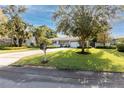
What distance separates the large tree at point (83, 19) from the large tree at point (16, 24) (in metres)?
0.76

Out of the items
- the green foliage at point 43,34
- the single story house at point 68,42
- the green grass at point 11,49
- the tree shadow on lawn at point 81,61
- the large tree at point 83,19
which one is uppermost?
the large tree at point 83,19

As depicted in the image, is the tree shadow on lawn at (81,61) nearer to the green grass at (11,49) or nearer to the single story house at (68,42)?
the single story house at (68,42)

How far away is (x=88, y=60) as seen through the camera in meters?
5.41

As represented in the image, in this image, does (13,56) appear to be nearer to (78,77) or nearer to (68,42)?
(68,42)

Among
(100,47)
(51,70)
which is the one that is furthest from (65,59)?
(100,47)

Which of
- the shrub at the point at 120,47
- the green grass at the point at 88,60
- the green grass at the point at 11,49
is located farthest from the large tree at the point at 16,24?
the shrub at the point at 120,47

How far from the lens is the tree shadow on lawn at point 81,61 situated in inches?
210

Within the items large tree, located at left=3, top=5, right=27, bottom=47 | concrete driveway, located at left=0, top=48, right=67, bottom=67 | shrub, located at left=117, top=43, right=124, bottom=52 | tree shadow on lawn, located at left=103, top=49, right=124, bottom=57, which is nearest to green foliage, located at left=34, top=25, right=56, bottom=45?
concrete driveway, located at left=0, top=48, right=67, bottom=67

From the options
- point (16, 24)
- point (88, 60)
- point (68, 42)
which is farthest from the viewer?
point (16, 24)

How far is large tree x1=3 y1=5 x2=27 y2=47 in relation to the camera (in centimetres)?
548

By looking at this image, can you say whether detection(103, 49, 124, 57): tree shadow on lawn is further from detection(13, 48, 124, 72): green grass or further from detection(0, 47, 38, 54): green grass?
detection(0, 47, 38, 54): green grass

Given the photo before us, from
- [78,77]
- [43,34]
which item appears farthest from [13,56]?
[78,77]

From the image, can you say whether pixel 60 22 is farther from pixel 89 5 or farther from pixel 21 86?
pixel 21 86

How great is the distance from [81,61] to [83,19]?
35.1 inches
